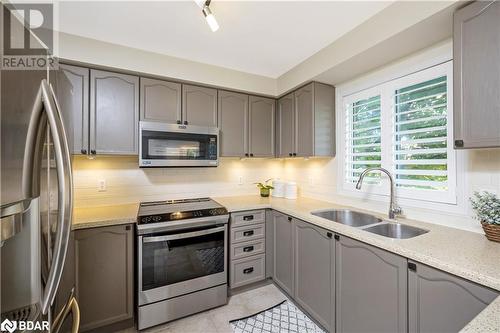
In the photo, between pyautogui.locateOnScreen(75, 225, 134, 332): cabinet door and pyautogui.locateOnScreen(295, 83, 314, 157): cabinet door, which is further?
pyautogui.locateOnScreen(295, 83, 314, 157): cabinet door

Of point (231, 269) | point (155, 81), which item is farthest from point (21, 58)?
point (231, 269)

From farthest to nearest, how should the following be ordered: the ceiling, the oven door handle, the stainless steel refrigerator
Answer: the oven door handle → the ceiling → the stainless steel refrigerator

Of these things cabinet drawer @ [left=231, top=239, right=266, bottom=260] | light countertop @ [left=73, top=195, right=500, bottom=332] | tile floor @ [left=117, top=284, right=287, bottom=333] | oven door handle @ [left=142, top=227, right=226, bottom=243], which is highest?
light countertop @ [left=73, top=195, right=500, bottom=332]

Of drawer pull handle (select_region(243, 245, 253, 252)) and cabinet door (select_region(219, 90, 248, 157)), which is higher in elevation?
cabinet door (select_region(219, 90, 248, 157))

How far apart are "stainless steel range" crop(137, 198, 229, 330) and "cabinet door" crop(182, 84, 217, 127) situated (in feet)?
3.06

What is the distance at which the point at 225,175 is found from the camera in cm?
283

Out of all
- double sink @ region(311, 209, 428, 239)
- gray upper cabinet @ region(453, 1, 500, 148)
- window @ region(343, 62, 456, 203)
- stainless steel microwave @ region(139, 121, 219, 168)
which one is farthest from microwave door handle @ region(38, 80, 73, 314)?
window @ region(343, 62, 456, 203)

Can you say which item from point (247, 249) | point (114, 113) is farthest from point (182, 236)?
point (114, 113)

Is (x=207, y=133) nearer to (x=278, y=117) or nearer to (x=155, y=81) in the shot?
(x=155, y=81)

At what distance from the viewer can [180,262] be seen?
6.07 ft

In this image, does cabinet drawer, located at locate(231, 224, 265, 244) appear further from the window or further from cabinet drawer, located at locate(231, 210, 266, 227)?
the window

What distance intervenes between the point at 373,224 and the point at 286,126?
146cm

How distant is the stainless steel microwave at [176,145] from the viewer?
6.63 ft

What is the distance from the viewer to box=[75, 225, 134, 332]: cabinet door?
1.58m
